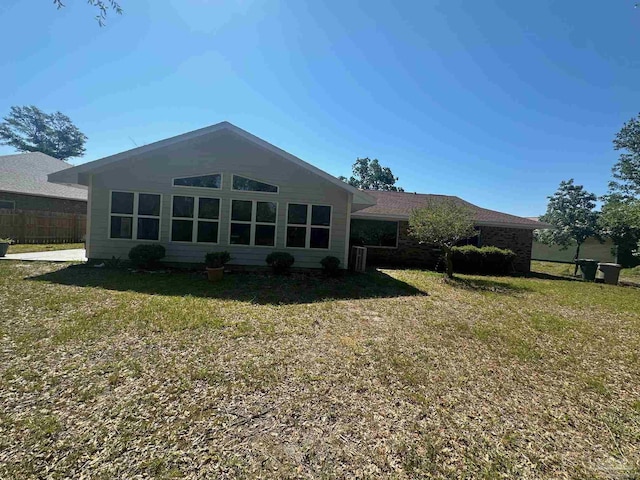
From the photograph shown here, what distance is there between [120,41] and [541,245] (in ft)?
97.9

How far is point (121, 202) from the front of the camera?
9383 millimetres

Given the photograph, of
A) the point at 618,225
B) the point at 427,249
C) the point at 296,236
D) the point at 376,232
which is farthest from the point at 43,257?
the point at 618,225

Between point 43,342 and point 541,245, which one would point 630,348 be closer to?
point 43,342

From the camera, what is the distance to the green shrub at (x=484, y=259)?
12906mm

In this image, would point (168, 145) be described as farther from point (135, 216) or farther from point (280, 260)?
point (280, 260)

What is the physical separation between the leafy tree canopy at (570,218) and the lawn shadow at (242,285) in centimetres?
1697

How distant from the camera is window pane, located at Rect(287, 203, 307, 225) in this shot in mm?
9891

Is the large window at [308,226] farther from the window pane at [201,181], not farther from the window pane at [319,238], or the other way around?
the window pane at [201,181]

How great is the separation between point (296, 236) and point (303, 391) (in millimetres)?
7200

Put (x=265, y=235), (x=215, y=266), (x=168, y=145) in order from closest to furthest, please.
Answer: (x=215, y=266), (x=168, y=145), (x=265, y=235)

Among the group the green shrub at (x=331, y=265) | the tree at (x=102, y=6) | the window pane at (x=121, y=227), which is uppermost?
the tree at (x=102, y=6)

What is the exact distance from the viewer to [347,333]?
4.80m

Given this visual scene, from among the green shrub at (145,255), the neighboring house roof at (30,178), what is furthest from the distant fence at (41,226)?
the green shrub at (145,255)

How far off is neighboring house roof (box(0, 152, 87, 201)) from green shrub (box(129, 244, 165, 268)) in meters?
8.97
